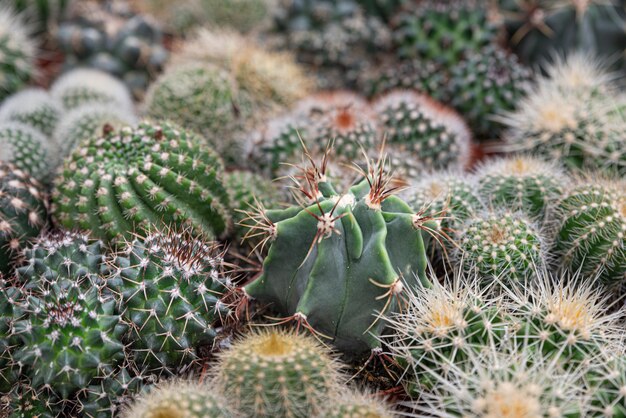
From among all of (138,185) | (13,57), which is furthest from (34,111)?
(138,185)

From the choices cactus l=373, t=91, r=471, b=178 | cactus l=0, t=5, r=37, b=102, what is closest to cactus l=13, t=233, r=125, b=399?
cactus l=373, t=91, r=471, b=178

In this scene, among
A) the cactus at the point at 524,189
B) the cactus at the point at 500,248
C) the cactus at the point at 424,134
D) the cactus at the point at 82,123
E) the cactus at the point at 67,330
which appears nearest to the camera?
the cactus at the point at 67,330

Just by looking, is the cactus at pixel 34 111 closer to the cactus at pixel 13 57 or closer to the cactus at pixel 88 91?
the cactus at pixel 88 91

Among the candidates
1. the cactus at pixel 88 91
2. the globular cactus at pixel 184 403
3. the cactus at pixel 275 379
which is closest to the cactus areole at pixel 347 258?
the cactus at pixel 275 379

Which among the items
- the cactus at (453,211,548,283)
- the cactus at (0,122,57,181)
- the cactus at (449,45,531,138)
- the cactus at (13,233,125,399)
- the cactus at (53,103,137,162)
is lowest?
the cactus at (13,233,125,399)

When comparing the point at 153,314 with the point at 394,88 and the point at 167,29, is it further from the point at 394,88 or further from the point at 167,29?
the point at 167,29

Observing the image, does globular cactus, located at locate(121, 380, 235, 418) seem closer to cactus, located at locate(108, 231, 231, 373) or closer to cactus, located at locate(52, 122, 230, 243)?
cactus, located at locate(108, 231, 231, 373)

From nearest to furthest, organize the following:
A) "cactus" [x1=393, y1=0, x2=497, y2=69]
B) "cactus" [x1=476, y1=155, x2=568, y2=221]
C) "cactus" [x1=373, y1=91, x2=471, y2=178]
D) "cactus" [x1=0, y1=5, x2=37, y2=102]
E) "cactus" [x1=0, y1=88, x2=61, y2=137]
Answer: "cactus" [x1=476, y1=155, x2=568, y2=221] → "cactus" [x1=373, y1=91, x2=471, y2=178] → "cactus" [x1=0, y1=88, x2=61, y2=137] → "cactus" [x1=0, y1=5, x2=37, y2=102] → "cactus" [x1=393, y1=0, x2=497, y2=69]
